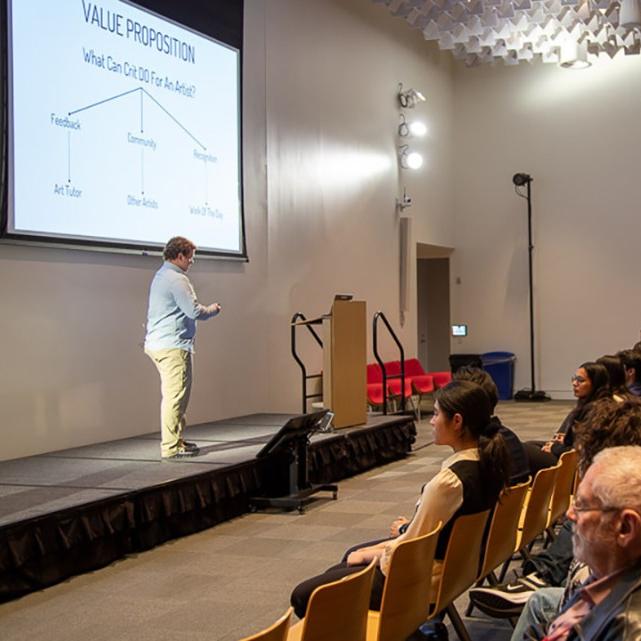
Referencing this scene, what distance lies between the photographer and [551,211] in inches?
533

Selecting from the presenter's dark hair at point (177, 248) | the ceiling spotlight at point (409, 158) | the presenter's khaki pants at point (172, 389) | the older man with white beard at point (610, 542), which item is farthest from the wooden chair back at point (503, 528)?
the ceiling spotlight at point (409, 158)

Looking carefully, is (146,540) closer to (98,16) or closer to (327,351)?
(327,351)

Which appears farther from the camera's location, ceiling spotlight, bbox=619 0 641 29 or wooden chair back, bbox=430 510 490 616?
ceiling spotlight, bbox=619 0 641 29

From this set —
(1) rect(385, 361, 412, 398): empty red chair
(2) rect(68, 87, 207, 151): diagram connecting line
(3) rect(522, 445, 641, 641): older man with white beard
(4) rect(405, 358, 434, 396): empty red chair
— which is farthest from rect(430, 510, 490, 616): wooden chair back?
(4) rect(405, 358, 434, 396): empty red chair

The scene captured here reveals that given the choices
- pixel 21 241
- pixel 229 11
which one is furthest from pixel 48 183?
pixel 229 11

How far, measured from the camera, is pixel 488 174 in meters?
14.1

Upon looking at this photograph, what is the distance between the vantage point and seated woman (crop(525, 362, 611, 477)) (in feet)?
15.9

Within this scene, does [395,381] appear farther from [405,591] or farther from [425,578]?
[405,591]

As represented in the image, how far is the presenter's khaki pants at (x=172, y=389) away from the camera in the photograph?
6.07m

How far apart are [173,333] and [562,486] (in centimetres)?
277

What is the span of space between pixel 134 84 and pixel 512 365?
8.09 metres

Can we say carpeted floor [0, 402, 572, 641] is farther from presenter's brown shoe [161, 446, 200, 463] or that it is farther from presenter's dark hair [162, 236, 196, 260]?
presenter's dark hair [162, 236, 196, 260]

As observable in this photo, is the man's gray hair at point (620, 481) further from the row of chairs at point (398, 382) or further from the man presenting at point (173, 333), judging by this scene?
the row of chairs at point (398, 382)

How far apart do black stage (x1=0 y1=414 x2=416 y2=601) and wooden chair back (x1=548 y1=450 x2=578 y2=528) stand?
6.99 ft
